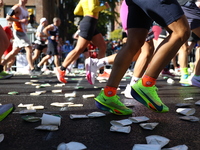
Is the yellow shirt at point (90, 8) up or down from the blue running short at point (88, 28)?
up

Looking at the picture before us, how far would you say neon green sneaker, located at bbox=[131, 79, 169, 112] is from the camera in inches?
89.3

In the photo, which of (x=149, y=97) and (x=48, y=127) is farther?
(x=149, y=97)

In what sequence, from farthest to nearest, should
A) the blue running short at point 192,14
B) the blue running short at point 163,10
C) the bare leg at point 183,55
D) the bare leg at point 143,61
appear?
the bare leg at point 183,55, the blue running short at point 192,14, the bare leg at point 143,61, the blue running short at point 163,10

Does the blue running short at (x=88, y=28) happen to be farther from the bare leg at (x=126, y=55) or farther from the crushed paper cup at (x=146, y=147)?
the crushed paper cup at (x=146, y=147)

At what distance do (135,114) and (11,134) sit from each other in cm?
112

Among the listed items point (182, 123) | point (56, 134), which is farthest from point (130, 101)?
point (56, 134)

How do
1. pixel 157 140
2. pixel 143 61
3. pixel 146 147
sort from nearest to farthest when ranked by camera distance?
1. pixel 146 147
2. pixel 157 140
3. pixel 143 61

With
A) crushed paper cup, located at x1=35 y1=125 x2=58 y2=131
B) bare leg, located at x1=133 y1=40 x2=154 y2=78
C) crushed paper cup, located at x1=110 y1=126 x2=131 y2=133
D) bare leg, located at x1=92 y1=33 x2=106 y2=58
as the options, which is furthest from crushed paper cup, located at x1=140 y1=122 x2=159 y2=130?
bare leg, located at x1=92 y1=33 x2=106 y2=58

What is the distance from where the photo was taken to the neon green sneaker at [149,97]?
2.27 m

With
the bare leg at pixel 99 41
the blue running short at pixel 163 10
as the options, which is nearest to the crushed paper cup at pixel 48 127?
the blue running short at pixel 163 10

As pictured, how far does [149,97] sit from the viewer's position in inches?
89.9

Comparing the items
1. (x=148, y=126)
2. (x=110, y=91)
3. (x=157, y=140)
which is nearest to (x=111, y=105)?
(x=110, y=91)

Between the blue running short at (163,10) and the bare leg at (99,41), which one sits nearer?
the blue running short at (163,10)

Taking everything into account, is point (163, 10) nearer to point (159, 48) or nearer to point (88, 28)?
point (159, 48)
